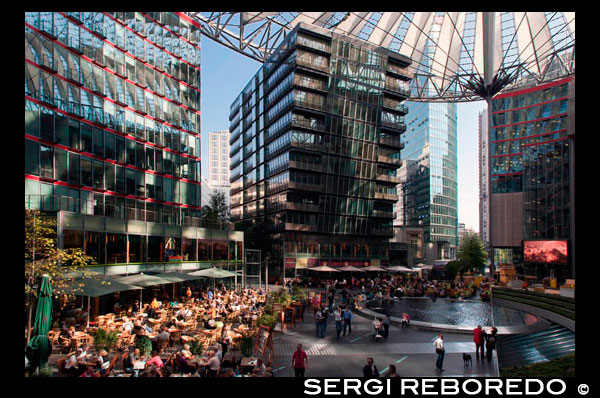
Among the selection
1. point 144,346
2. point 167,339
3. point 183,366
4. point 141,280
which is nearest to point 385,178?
point 141,280

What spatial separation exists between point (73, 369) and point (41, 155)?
22.4 m

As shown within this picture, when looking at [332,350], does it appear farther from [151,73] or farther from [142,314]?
[151,73]

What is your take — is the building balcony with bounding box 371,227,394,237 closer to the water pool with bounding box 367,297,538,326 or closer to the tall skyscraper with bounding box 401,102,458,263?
the water pool with bounding box 367,297,538,326

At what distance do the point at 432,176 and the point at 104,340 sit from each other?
105 meters

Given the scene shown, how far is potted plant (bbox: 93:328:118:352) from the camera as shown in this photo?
15320 millimetres

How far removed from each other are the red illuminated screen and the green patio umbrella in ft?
166

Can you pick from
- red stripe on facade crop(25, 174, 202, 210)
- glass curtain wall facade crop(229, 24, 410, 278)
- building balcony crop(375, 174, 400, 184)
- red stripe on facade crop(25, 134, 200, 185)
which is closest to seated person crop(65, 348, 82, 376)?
red stripe on facade crop(25, 174, 202, 210)

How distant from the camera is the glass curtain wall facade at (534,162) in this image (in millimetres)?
52616

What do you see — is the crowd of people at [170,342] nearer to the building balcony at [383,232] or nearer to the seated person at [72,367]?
the seated person at [72,367]

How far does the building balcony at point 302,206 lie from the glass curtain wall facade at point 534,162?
2816cm

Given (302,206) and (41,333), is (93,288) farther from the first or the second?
(302,206)

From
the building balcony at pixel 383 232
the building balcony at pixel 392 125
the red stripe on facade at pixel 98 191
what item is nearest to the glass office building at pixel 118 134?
the red stripe on facade at pixel 98 191

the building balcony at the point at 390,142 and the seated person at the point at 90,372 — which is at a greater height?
the building balcony at the point at 390,142
